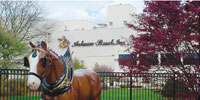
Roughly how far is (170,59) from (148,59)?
2.04 ft

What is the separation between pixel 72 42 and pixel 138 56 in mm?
44063

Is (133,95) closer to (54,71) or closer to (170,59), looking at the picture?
(170,59)

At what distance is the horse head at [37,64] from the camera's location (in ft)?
13.4

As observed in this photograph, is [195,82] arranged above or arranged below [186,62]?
below

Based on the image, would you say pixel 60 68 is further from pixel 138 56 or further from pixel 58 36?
pixel 58 36

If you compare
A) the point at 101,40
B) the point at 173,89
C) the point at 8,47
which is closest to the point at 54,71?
the point at 173,89

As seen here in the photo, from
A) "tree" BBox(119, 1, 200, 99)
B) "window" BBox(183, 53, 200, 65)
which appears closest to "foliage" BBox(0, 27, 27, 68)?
"tree" BBox(119, 1, 200, 99)

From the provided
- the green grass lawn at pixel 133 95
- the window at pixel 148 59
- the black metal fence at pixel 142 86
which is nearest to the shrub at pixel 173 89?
the black metal fence at pixel 142 86

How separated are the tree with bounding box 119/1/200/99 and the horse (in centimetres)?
260

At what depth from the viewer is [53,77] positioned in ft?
15.1

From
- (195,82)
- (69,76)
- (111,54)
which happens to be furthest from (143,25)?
(111,54)

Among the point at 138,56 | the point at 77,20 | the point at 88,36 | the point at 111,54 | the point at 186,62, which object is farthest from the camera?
the point at 77,20

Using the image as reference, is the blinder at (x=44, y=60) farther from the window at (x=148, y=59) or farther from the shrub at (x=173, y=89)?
the shrub at (x=173, y=89)

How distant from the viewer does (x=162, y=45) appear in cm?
712
